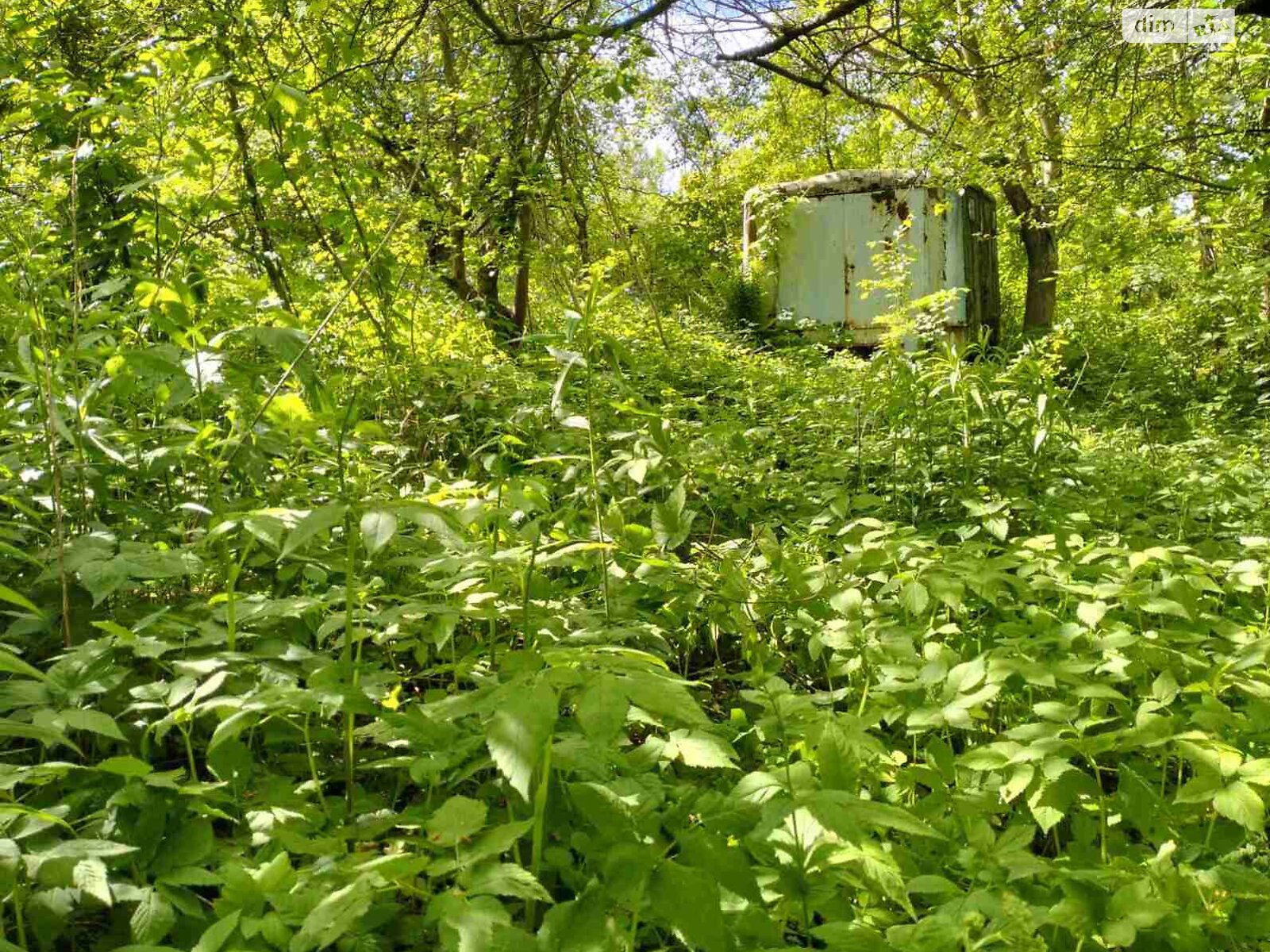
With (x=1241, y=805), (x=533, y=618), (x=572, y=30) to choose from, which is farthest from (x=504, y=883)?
(x=572, y=30)

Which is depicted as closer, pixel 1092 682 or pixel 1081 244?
pixel 1092 682

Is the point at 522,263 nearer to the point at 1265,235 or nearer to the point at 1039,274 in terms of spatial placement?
the point at 1265,235

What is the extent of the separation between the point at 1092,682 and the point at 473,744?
4.22 ft

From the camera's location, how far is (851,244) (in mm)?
9008

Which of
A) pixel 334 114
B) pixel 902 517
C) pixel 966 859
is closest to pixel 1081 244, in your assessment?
pixel 902 517

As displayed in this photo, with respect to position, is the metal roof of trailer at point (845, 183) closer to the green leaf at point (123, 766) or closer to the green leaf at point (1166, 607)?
the green leaf at point (1166, 607)

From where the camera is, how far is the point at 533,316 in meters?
9.73

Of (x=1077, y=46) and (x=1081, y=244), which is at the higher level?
(x=1077, y=46)

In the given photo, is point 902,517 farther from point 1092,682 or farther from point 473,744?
point 473,744

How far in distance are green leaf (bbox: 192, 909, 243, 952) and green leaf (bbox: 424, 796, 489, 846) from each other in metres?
0.23

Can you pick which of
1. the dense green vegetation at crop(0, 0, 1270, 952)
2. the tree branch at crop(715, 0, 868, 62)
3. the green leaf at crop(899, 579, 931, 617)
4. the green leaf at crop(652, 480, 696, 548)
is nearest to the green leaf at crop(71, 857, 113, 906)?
the dense green vegetation at crop(0, 0, 1270, 952)

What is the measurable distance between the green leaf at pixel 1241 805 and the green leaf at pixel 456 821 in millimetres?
1124

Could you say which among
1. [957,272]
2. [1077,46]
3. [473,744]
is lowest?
[473,744]

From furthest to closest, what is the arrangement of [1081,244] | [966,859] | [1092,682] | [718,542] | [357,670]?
[1081,244] < [718,542] < [1092,682] < [357,670] < [966,859]
